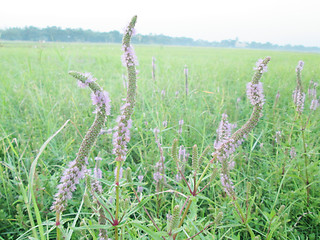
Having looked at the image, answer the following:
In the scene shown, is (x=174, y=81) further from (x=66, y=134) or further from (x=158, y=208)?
(x=158, y=208)

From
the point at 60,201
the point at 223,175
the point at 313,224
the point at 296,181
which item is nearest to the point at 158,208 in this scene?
the point at 223,175

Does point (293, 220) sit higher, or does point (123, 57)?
point (123, 57)

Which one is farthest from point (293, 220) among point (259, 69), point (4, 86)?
point (4, 86)

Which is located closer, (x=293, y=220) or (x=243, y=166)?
(x=293, y=220)

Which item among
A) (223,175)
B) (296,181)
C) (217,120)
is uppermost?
(223,175)

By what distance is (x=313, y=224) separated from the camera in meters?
1.93

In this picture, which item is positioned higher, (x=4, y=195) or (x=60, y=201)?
(x=60, y=201)

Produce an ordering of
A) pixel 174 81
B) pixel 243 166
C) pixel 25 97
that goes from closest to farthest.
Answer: pixel 243 166 < pixel 25 97 < pixel 174 81

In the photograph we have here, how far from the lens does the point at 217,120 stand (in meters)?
3.51

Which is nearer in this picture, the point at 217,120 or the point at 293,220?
the point at 293,220

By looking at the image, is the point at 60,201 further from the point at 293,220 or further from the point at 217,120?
the point at 217,120

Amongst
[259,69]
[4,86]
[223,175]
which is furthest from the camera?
[4,86]

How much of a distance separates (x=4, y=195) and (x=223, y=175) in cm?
200

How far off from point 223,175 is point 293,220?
108cm
